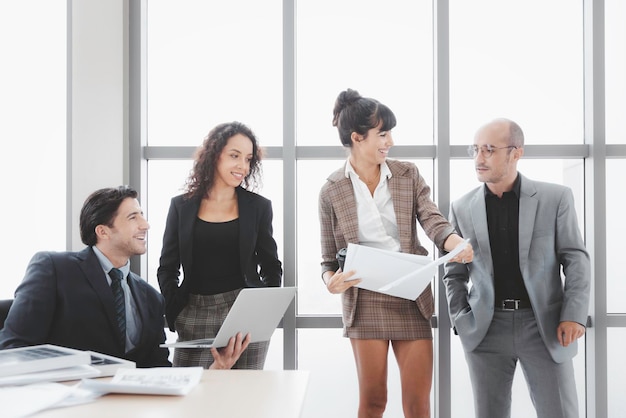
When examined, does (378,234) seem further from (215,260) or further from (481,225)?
(215,260)

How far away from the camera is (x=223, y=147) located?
2871 millimetres

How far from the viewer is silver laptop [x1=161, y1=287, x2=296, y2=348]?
208 centimetres

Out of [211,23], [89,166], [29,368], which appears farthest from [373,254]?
[211,23]

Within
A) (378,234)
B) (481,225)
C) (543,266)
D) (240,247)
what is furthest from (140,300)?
(543,266)

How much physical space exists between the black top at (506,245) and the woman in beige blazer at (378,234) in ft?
0.88

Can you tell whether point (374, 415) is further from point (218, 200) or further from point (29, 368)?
point (29, 368)

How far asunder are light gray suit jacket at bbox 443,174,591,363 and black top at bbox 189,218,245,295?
1105mm

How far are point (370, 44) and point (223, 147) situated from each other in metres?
1.15

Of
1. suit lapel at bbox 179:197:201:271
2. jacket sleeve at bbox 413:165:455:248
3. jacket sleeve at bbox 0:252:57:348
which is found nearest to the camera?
jacket sleeve at bbox 0:252:57:348

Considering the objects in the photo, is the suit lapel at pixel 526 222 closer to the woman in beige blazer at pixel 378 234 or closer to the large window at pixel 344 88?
the woman in beige blazer at pixel 378 234

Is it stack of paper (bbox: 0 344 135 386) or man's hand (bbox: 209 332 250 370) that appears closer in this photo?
stack of paper (bbox: 0 344 135 386)

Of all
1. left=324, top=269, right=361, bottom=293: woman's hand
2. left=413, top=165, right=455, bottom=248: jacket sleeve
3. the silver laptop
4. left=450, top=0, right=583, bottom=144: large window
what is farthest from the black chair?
left=450, top=0, right=583, bottom=144: large window

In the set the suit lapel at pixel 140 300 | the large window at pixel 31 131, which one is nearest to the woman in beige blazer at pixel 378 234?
the suit lapel at pixel 140 300

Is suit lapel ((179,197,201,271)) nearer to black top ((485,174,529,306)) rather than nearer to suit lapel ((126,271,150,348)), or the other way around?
suit lapel ((126,271,150,348))
